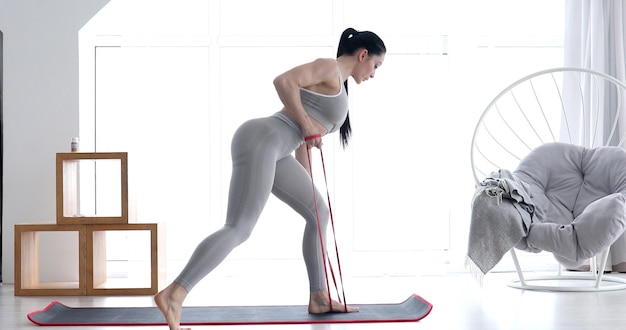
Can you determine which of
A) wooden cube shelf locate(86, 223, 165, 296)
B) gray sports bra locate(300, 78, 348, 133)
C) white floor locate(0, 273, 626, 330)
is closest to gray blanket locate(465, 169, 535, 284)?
white floor locate(0, 273, 626, 330)

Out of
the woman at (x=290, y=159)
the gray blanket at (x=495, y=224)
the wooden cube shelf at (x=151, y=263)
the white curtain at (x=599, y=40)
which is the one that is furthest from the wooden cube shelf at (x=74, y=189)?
the white curtain at (x=599, y=40)

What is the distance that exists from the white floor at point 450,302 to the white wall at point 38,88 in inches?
24.3

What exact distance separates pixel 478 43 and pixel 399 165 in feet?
2.91

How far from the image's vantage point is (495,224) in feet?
10.8

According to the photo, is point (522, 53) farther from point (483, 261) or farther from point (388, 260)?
point (483, 261)

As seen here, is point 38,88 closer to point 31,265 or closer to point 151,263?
point 31,265

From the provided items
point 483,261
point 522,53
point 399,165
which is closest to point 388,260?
point 399,165

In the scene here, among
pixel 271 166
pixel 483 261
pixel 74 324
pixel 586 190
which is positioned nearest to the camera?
pixel 271 166

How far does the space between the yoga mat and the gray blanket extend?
437mm

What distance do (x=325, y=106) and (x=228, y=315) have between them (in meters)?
0.88

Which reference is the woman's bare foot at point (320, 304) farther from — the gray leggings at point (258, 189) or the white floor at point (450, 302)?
the white floor at point (450, 302)

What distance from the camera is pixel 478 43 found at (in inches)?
180

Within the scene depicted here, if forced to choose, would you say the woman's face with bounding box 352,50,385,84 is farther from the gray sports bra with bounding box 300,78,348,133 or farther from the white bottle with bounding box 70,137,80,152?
the white bottle with bounding box 70,137,80,152

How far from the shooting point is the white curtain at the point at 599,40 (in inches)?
173
